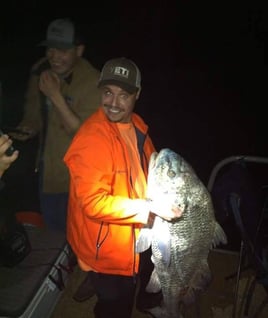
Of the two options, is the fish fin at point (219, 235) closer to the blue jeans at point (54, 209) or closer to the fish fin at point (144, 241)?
the fish fin at point (144, 241)

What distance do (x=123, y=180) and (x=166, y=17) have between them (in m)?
23.2

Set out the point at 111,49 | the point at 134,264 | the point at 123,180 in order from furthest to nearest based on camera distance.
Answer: the point at 111,49, the point at 134,264, the point at 123,180

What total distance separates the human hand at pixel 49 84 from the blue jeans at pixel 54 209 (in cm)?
82

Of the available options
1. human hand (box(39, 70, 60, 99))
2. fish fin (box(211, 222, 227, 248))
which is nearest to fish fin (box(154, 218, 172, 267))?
fish fin (box(211, 222, 227, 248))

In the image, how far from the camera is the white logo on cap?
2.32m

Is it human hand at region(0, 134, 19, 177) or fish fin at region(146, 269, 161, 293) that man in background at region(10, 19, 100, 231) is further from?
fish fin at region(146, 269, 161, 293)

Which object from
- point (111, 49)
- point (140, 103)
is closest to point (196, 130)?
point (140, 103)

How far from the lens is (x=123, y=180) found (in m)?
2.27

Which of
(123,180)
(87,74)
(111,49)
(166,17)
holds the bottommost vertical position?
(123,180)

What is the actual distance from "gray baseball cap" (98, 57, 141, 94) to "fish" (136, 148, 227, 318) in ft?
1.47

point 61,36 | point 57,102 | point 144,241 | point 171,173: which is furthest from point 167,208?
point 61,36

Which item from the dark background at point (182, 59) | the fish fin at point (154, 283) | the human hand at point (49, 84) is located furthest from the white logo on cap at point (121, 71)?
the dark background at point (182, 59)

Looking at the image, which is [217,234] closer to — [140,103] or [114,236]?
[114,236]

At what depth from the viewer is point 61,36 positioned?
2.94 meters
